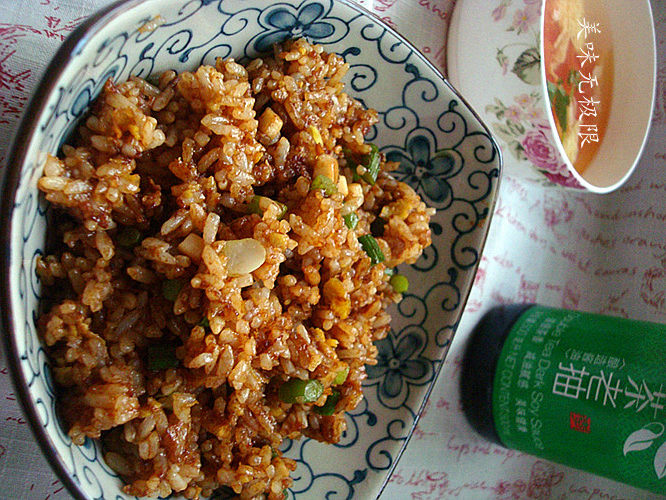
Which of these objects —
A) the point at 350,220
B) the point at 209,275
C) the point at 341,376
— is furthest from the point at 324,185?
the point at 341,376

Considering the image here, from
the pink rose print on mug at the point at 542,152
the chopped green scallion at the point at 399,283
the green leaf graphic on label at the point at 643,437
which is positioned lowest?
the green leaf graphic on label at the point at 643,437

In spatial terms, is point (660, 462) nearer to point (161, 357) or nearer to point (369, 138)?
point (369, 138)

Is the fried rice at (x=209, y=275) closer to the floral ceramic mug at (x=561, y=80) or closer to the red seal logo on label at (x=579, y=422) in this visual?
the floral ceramic mug at (x=561, y=80)

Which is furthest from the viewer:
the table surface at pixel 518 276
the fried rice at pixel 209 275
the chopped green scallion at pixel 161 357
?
the table surface at pixel 518 276

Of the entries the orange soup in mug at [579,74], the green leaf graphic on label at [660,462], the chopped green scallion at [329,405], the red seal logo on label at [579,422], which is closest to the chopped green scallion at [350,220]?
the chopped green scallion at [329,405]

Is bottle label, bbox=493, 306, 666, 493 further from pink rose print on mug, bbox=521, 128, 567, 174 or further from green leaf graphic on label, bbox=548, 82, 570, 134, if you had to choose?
green leaf graphic on label, bbox=548, 82, 570, 134

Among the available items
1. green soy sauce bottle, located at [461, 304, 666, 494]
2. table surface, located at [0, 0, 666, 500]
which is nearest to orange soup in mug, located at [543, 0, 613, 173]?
table surface, located at [0, 0, 666, 500]

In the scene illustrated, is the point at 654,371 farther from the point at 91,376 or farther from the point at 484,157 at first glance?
the point at 91,376
